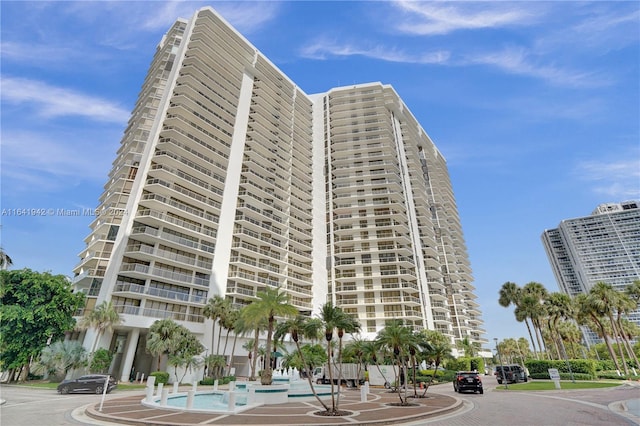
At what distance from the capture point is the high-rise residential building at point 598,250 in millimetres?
139000

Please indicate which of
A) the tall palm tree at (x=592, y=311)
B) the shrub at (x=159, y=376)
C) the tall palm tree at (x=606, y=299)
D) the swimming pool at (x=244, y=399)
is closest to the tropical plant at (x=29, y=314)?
the shrub at (x=159, y=376)

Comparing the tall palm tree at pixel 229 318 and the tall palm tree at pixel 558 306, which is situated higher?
the tall palm tree at pixel 558 306

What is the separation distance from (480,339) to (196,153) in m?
94.6

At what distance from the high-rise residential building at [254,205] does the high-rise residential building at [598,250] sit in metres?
94.4

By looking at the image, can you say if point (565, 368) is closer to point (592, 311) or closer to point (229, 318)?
point (592, 311)

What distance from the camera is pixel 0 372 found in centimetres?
3177

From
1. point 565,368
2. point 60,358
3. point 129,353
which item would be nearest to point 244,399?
point 60,358

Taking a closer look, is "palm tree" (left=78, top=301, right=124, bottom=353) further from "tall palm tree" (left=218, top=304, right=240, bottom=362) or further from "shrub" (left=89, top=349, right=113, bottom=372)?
"tall palm tree" (left=218, top=304, right=240, bottom=362)

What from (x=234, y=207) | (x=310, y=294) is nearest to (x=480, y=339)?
(x=310, y=294)

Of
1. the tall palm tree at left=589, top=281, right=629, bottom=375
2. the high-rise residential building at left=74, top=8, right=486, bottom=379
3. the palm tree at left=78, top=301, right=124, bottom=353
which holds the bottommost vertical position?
the palm tree at left=78, top=301, right=124, bottom=353

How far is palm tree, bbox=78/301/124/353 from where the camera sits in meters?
33.6

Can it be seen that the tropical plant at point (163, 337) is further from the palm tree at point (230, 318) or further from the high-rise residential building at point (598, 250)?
the high-rise residential building at point (598, 250)

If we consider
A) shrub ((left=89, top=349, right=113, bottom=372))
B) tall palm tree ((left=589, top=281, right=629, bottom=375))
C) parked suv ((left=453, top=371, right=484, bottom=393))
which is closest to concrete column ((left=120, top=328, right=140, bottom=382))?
shrub ((left=89, top=349, right=113, bottom=372))

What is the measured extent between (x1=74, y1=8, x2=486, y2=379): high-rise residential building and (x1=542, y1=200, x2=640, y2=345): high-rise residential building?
9436 centimetres
